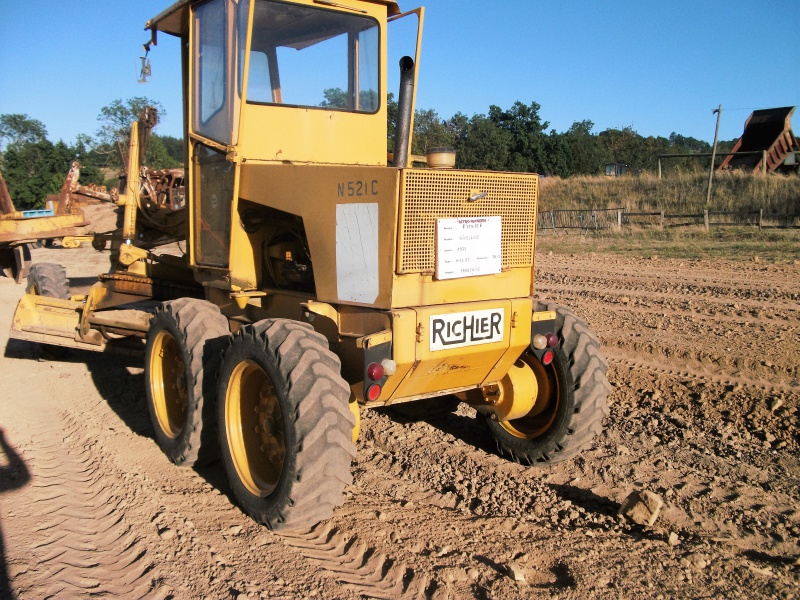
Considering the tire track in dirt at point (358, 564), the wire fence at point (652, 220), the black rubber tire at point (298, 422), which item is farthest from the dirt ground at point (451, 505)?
the wire fence at point (652, 220)

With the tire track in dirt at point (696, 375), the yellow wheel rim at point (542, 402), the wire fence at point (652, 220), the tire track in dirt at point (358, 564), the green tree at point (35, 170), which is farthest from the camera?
the green tree at point (35, 170)

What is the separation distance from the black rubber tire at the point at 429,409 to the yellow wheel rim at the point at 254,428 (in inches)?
71.5

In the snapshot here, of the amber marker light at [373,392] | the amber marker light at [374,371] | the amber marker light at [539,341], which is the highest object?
the amber marker light at [539,341]

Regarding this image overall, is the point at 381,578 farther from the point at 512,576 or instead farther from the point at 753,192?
the point at 753,192

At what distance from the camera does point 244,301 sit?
4.92 m

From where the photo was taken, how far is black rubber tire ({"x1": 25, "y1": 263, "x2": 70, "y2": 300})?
8.46 m

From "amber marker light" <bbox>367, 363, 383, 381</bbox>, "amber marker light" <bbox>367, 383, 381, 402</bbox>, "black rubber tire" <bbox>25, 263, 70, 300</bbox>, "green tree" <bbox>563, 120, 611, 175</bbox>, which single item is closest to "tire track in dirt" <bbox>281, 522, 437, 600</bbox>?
"amber marker light" <bbox>367, 383, 381, 402</bbox>

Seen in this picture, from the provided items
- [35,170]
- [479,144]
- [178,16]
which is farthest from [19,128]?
[178,16]

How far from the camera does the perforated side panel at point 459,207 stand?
384 centimetres

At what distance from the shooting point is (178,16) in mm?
5340

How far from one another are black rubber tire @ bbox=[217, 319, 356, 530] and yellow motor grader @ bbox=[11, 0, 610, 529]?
0.4 inches

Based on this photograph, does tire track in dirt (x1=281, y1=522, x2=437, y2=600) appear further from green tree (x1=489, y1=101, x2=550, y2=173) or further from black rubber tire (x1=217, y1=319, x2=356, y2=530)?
green tree (x1=489, y1=101, x2=550, y2=173)

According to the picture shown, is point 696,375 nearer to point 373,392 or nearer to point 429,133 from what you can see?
point 373,392

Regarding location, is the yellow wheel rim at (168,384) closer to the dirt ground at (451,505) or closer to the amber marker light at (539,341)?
the dirt ground at (451,505)
